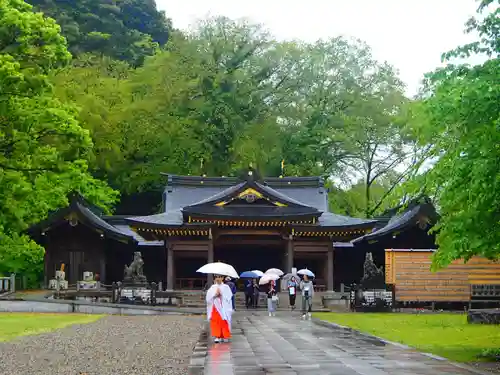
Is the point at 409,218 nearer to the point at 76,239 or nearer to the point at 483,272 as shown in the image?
the point at 483,272

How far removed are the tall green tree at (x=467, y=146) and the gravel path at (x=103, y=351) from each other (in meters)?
5.03

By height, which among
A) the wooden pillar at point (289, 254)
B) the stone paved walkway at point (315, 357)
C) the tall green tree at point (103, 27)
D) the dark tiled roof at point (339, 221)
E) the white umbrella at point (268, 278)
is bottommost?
the stone paved walkway at point (315, 357)

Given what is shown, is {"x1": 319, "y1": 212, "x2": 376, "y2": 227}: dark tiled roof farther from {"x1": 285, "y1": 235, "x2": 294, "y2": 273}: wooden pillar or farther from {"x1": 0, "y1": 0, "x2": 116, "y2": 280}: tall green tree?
{"x1": 0, "y1": 0, "x2": 116, "y2": 280}: tall green tree

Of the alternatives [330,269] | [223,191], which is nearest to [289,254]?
[330,269]

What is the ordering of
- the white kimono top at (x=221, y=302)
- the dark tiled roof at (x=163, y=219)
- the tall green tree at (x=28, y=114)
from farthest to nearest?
1. the dark tiled roof at (x=163, y=219)
2. the tall green tree at (x=28, y=114)
3. the white kimono top at (x=221, y=302)

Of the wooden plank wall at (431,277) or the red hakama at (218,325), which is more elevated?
the wooden plank wall at (431,277)

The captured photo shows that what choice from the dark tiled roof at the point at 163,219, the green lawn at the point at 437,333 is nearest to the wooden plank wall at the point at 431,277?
the green lawn at the point at 437,333

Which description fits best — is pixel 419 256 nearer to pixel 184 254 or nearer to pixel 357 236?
pixel 357 236

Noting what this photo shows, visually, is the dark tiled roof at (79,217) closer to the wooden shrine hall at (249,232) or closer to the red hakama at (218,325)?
the wooden shrine hall at (249,232)

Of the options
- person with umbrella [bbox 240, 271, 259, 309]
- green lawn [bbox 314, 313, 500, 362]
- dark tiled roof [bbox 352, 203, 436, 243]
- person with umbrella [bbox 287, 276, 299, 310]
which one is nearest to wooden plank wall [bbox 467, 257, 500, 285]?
green lawn [bbox 314, 313, 500, 362]

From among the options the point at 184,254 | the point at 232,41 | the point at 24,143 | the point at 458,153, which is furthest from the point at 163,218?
the point at 458,153

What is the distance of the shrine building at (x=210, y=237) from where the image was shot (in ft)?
112

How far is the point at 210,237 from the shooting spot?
34312 millimetres

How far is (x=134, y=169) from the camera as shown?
47.3m
